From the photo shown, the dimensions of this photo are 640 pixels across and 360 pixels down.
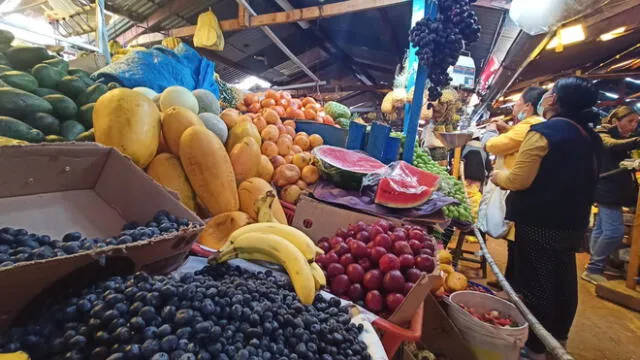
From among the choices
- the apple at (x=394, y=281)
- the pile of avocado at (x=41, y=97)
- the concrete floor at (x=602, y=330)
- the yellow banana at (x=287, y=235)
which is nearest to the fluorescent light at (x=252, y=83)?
the pile of avocado at (x=41, y=97)

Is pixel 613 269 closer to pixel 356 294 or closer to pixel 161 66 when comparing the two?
pixel 356 294

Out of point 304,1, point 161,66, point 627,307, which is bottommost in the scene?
point 627,307

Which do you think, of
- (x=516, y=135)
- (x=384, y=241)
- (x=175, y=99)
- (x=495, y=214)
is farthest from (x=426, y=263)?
(x=495, y=214)

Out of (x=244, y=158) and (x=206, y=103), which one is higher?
(x=206, y=103)

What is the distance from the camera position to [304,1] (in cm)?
564

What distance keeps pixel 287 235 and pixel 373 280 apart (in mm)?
401

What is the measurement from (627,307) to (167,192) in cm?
533

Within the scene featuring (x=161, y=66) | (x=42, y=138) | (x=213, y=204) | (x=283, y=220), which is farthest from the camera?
(x=161, y=66)

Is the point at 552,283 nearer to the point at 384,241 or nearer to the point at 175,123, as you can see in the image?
the point at 384,241

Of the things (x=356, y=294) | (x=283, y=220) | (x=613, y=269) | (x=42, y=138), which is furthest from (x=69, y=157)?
(x=613, y=269)

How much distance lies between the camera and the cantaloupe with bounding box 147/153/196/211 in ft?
5.12

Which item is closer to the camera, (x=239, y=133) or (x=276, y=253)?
(x=276, y=253)

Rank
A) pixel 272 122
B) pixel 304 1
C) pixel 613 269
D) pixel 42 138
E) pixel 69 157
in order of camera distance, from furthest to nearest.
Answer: pixel 304 1 < pixel 613 269 < pixel 272 122 < pixel 42 138 < pixel 69 157

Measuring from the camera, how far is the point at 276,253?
1.11 metres
